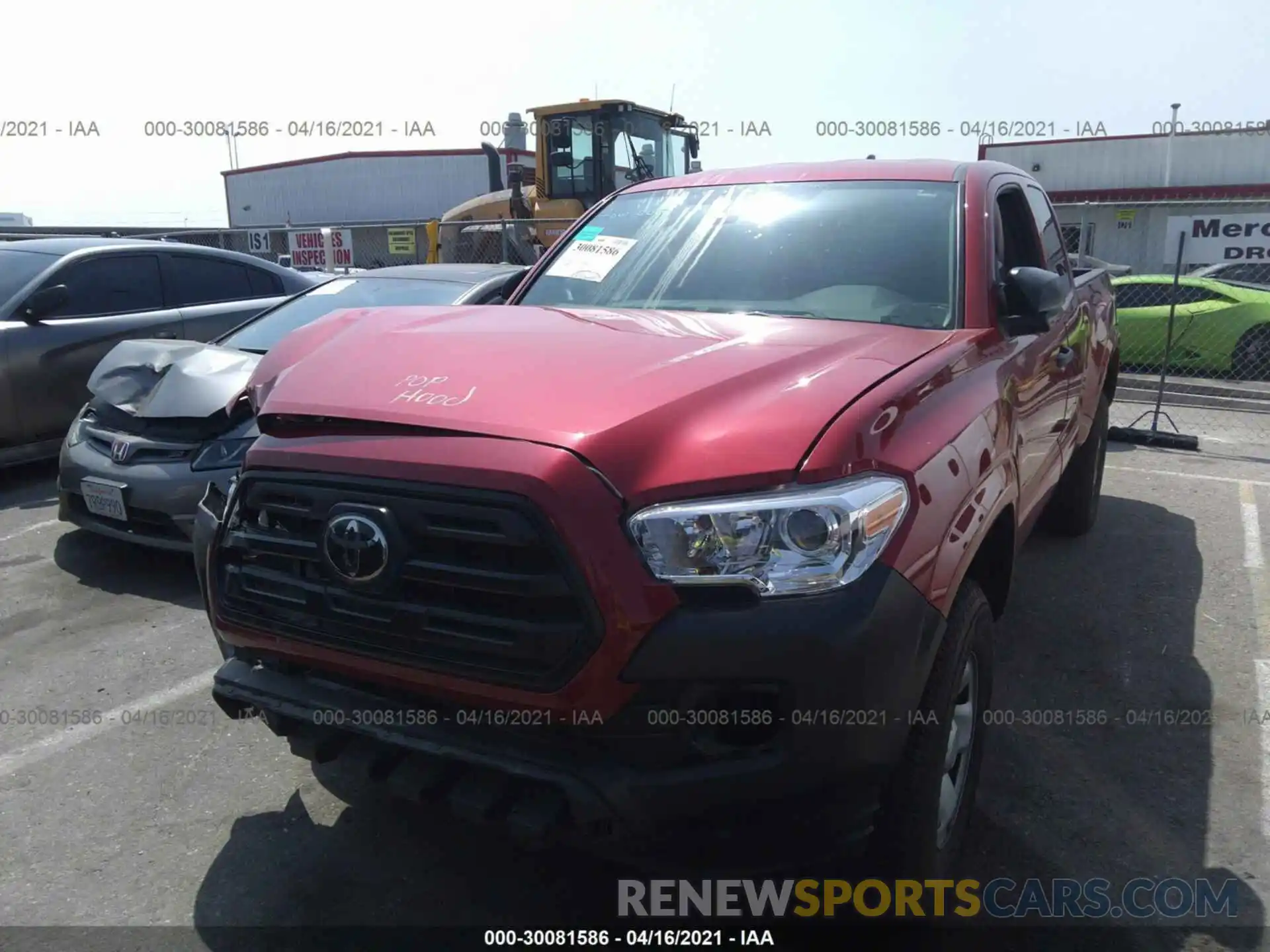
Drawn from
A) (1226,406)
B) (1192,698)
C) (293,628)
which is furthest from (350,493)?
(1226,406)

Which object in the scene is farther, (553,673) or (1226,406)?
(1226,406)

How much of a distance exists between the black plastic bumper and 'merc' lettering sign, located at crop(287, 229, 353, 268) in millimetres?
12878

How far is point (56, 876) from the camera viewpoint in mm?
2607

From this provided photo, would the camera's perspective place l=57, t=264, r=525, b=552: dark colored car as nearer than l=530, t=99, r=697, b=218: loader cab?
Yes

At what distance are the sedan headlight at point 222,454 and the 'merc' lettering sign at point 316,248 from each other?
9746mm

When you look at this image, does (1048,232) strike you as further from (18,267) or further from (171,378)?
(18,267)

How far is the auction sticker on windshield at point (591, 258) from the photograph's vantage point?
353cm

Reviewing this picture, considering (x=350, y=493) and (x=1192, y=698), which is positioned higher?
(x=350, y=493)

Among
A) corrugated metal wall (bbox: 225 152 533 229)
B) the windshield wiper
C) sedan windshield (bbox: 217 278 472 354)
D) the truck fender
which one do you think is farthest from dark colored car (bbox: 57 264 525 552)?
corrugated metal wall (bbox: 225 152 533 229)

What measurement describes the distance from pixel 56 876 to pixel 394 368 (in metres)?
1.66

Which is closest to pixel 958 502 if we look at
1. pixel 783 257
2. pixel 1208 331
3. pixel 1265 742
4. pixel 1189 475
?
pixel 783 257

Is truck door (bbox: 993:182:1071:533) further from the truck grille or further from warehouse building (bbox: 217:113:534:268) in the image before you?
warehouse building (bbox: 217:113:534:268)

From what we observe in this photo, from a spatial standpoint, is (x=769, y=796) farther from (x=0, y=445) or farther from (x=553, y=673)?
(x=0, y=445)

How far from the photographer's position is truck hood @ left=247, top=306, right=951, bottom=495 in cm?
197
